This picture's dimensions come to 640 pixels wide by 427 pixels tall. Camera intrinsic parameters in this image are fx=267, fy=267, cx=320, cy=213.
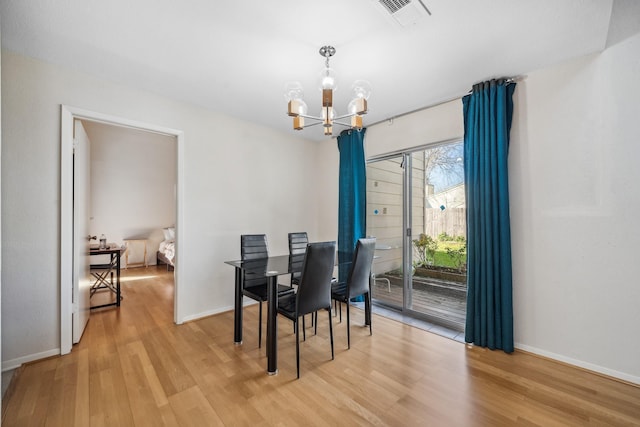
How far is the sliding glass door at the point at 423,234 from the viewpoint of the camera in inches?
124

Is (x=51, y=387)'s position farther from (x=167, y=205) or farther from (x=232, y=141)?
(x=167, y=205)

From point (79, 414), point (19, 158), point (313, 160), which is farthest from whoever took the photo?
point (313, 160)

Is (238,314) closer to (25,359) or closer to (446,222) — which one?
(25,359)

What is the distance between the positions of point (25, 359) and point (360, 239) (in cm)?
301

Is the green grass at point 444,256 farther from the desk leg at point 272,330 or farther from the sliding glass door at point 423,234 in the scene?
the desk leg at point 272,330

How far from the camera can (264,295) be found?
2.46 metres

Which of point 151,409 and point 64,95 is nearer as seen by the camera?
point 151,409

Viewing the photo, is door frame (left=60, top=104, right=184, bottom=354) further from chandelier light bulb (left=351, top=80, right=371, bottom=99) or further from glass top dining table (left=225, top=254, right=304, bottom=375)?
chandelier light bulb (left=351, top=80, right=371, bottom=99)

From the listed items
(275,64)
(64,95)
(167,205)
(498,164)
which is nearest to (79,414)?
(64,95)

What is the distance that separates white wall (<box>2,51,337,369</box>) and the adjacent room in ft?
0.06

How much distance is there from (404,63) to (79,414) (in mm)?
3464

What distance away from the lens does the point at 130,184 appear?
6.29 meters

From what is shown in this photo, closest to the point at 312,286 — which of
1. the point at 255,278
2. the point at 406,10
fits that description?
the point at 255,278

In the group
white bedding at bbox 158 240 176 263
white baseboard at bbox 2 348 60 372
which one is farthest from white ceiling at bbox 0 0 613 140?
white bedding at bbox 158 240 176 263
